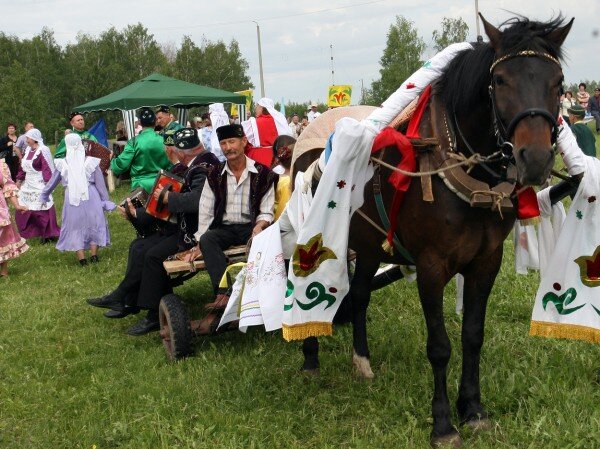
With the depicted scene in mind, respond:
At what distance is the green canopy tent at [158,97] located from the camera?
56.0 feet

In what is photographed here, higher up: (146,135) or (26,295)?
(146,135)

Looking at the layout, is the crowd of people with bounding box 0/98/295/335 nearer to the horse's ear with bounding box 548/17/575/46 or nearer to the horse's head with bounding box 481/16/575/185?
the horse's head with bounding box 481/16/575/185

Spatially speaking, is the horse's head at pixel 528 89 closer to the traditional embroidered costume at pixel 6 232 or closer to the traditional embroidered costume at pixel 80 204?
the traditional embroidered costume at pixel 80 204

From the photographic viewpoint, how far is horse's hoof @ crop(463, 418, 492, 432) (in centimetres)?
397

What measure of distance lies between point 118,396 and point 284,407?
118 cm

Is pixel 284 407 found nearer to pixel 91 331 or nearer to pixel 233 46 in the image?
pixel 91 331

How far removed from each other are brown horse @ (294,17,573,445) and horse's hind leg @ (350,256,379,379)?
25.5 inches

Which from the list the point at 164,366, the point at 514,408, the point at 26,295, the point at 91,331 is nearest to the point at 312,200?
the point at 514,408

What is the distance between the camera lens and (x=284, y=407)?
179 inches

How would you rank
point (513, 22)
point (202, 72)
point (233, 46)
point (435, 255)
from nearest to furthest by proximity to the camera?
point (513, 22) → point (435, 255) → point (202, 72) → point (233, 46)

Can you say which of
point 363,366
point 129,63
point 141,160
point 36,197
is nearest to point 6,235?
point 36,197

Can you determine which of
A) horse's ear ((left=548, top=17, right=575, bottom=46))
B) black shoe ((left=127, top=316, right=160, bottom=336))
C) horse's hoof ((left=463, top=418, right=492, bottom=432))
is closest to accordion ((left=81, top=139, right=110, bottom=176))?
black shoe ((left=127, top=316, right=160, bottom=336))

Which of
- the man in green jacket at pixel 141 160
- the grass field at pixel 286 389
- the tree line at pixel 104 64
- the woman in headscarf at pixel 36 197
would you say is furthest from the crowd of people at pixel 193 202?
the tree line at pixel 104 64

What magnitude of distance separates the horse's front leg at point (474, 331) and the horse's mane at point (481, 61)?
33.5 inches
